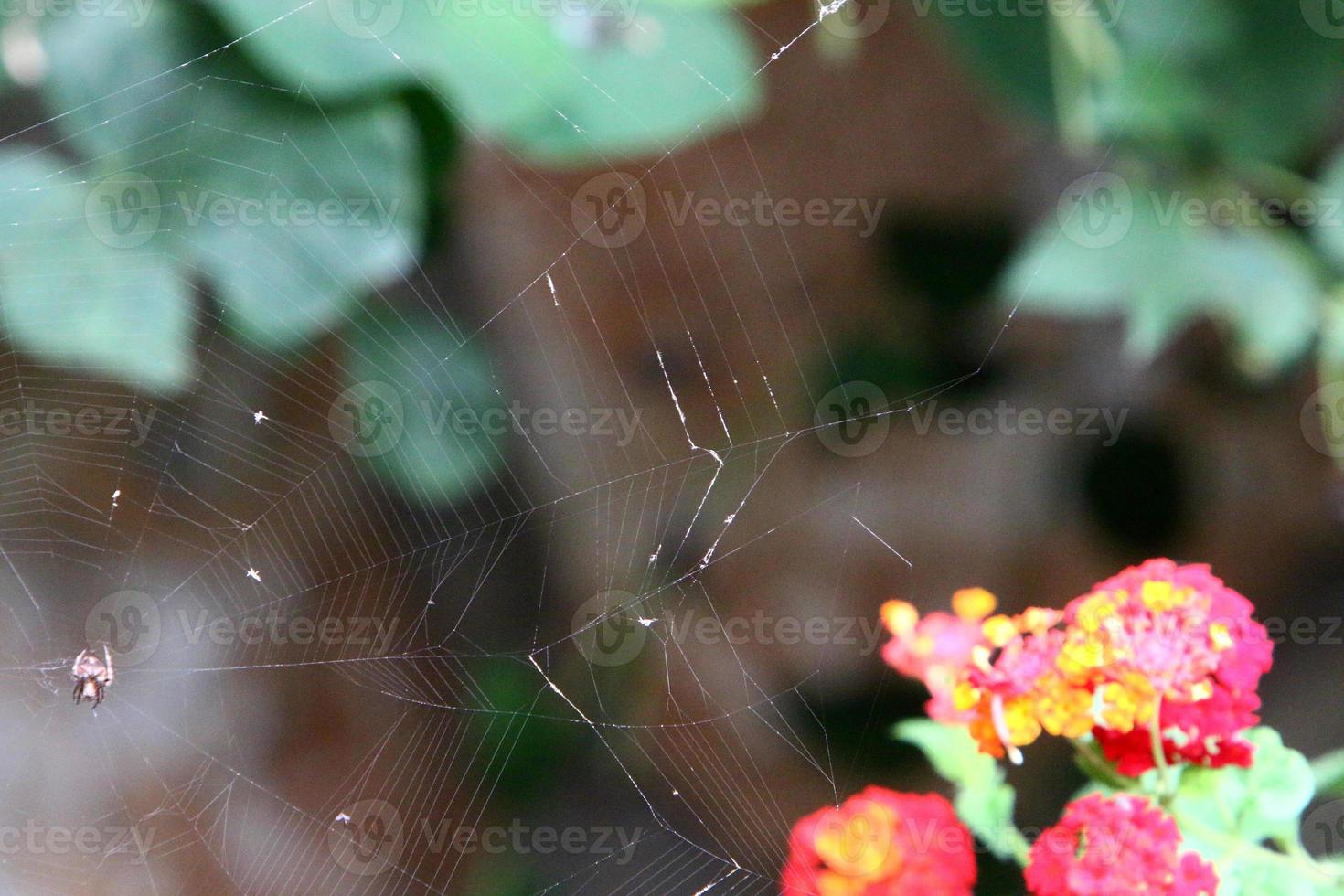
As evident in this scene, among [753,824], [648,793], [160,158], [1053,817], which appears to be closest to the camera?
[160,158]

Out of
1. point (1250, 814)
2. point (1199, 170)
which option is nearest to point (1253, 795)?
point (1250, 814)

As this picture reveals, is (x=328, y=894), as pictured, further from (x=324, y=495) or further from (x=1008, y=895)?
(x=1008, y=895)

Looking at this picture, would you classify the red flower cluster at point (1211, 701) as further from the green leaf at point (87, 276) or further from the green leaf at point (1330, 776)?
Answer: the green leaf at point (87, 276)

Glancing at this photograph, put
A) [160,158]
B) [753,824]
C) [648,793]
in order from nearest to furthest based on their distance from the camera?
[160,158], [753,824], [648,793]

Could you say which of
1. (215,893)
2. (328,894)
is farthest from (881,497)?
(215,893)

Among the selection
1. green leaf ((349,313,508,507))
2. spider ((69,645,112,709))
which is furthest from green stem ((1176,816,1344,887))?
spider ((69,645,112,709))

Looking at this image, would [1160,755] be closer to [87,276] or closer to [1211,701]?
[1211,701]

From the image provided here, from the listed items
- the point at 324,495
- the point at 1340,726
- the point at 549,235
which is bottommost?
the point at 1340,726
